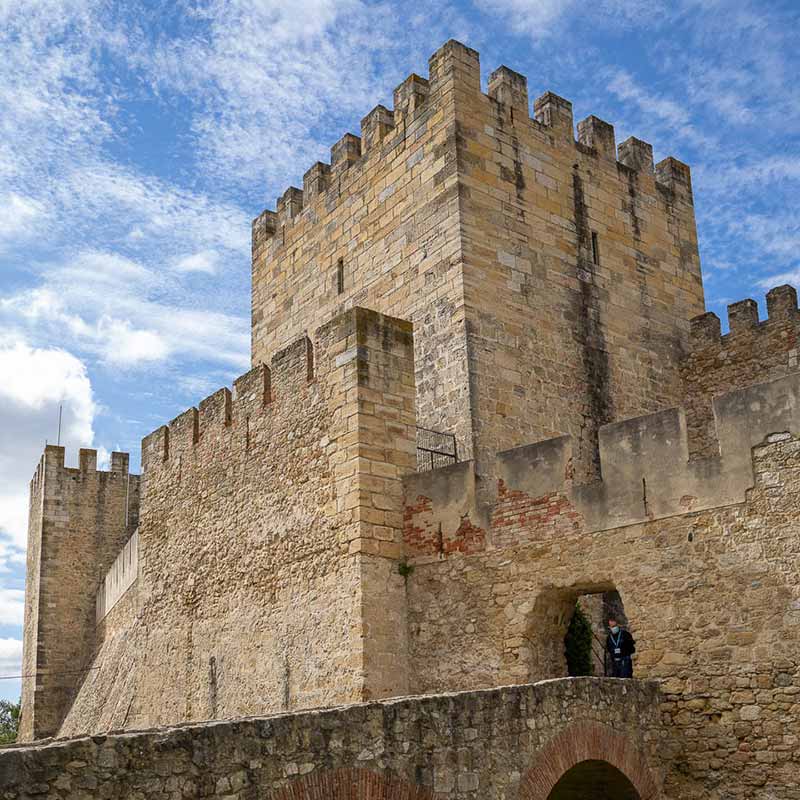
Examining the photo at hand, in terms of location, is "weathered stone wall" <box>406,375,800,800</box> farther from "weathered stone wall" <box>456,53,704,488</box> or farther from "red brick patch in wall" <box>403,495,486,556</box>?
"weathered stone wall" <box>456,53,704,488</box>

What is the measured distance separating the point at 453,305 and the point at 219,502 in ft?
13.4

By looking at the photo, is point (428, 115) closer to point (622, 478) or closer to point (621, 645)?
point (622, 478)

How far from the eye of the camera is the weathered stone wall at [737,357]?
15.7 m

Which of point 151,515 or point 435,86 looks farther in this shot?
point 151,515

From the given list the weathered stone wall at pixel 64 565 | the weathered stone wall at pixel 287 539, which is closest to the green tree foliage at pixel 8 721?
the weathered stone wall at pixel 64 565

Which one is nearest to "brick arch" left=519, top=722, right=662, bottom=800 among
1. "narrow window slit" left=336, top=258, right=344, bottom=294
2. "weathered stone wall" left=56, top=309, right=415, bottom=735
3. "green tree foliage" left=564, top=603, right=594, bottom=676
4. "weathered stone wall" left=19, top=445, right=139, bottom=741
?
"green tree foliage" left=564, top=603, right=594, bottom=676

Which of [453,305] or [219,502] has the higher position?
[453,305]

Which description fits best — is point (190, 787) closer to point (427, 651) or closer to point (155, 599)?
point (427, 651)

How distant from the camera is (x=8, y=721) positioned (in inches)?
1457

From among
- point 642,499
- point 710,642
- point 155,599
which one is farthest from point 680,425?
point 155,599

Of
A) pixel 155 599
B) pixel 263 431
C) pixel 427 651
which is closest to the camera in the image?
pixel 427 651

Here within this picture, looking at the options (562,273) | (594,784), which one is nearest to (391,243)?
(562,273)

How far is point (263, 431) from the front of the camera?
13.7 m

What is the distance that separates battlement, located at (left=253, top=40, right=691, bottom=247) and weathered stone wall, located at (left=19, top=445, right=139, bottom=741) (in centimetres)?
→ 974
